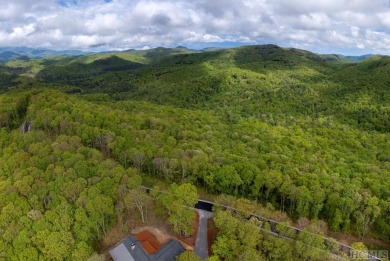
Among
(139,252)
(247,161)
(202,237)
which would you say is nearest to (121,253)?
(139,252)

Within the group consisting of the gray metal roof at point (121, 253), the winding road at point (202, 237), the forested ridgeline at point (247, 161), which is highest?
the forested ridgeline at point (247, 161)

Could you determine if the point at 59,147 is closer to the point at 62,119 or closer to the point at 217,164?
the point at 62,119

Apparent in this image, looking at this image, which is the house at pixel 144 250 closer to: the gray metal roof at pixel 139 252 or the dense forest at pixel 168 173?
the gray metal roof at pixel 139 252

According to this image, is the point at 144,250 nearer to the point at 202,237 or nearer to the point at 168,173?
the point at 202,237

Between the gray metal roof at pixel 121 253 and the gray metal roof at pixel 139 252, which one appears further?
the gray metal roof at pixel 121 253

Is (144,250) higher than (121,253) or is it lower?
higher

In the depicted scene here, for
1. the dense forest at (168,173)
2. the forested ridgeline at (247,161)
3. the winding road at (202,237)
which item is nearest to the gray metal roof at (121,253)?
the dense forest at (168,173)

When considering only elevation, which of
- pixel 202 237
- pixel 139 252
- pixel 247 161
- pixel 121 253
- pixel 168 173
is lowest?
pixel 202 237

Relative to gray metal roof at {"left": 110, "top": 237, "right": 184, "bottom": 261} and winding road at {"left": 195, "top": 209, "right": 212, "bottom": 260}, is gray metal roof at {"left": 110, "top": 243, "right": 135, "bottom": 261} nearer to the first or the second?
gray metal roof at {"left": 110, "top": 237, "right": 184, "bottom": 261}
